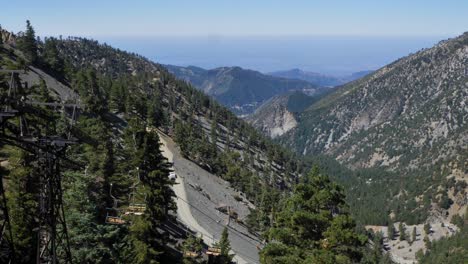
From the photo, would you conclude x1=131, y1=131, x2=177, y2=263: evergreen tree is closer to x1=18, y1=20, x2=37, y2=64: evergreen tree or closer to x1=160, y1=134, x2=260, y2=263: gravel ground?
x1=160, y1=134, x2=260, y2=263: gravel ground

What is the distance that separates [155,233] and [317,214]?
14007 mm

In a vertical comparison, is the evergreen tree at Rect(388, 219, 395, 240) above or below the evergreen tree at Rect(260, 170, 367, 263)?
below

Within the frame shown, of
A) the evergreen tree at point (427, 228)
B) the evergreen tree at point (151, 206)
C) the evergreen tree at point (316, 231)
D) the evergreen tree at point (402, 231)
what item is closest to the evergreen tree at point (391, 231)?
the evergreen tree at point (402, 231)

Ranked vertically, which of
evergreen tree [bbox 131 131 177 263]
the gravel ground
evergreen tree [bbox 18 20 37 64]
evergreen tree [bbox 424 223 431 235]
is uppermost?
evergreen tree [bbox 18 20 37 64]

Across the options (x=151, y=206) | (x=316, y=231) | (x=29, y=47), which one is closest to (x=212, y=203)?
(x=151, y=206)

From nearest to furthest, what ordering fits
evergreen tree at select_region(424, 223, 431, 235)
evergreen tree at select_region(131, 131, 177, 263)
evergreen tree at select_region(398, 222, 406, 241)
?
1. evergreen tree at select_region(131, 131, 177, 263)
2. evergreen tree at select_region(398, 222, 406, 241)
3. evergreen tree at select_region(424, 223, 431, 235)

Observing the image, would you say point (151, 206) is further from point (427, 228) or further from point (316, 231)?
point (427, 228)

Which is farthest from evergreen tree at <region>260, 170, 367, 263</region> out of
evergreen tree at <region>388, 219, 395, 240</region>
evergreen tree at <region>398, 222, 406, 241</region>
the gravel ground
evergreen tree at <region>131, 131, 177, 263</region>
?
evergreen tree at <region>388, 219, 395, 240</region>

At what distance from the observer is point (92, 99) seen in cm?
8850

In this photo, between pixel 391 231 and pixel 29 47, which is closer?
pixel 29 47

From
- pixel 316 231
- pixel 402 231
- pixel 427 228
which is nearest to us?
pixel 316 231

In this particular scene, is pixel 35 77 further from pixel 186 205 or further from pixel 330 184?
pixel 330 184

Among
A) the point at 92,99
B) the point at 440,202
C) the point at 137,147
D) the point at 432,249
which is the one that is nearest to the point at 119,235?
the point at 137,147

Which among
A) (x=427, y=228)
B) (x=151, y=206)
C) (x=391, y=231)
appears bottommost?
Result: (x=391, y=231)
